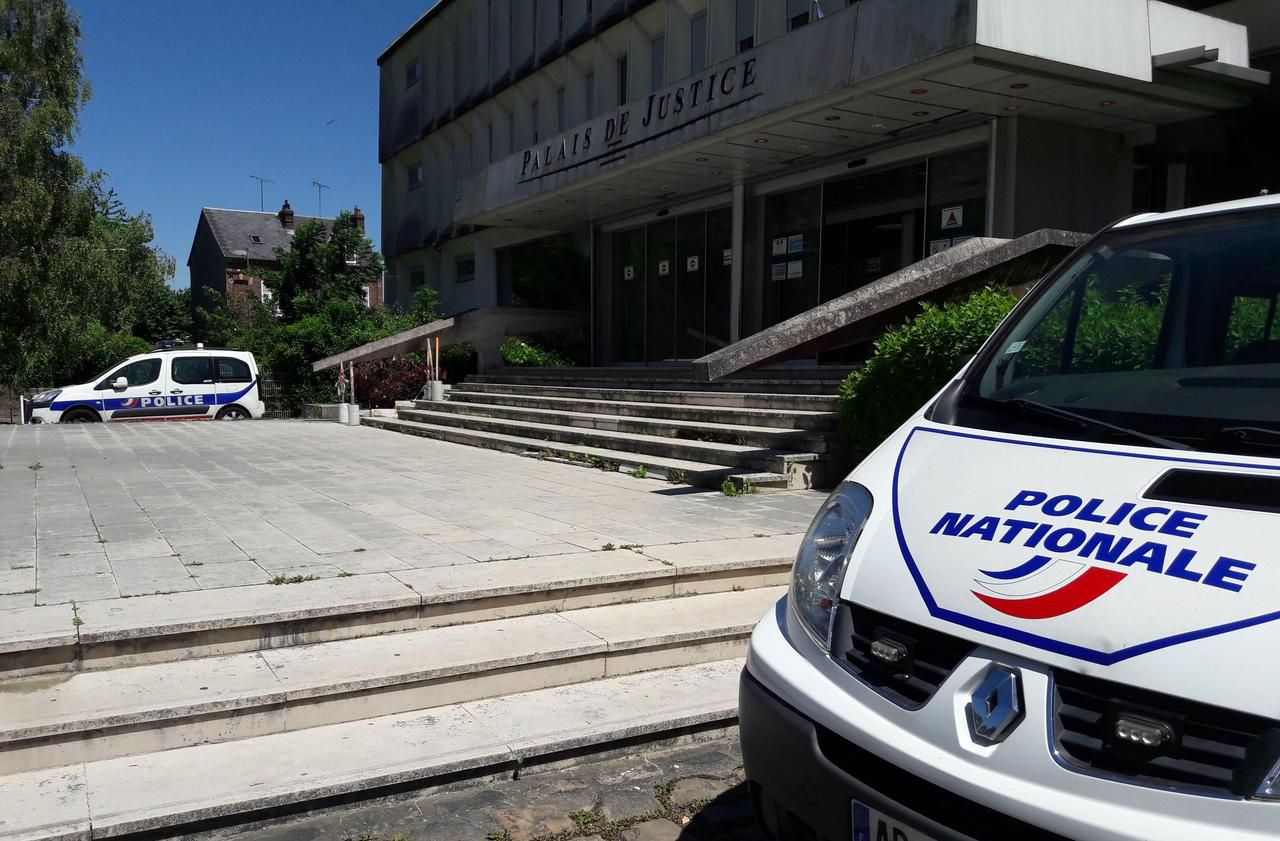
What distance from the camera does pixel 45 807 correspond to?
3.12 m

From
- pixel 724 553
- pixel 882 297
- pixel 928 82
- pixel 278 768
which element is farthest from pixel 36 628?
pixel 928 82

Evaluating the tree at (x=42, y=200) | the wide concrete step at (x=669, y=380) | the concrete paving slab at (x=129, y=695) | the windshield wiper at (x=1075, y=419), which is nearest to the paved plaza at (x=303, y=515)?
the concrete paving slab at (x=129, y=695)

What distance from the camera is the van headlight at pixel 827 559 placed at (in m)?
2.35

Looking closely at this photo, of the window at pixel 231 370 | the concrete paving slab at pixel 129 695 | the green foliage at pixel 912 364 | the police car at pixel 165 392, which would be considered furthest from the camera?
the window at pixel 231 370

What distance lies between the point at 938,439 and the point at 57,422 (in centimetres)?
2075

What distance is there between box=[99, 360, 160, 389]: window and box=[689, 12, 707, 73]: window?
498 inches

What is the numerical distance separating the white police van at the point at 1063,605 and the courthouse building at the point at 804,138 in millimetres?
7729

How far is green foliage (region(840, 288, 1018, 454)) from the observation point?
24.8ft

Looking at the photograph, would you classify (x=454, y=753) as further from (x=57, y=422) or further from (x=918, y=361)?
(x=57, y=422)

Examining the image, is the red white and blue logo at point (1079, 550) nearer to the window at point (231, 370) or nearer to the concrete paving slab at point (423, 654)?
the concrete paving slab at point (423, 654)

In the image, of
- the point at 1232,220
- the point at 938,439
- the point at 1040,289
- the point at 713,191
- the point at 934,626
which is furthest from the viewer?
the point at 713,191

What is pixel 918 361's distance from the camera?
7.82 m

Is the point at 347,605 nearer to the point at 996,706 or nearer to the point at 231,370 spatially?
the point at 996,706

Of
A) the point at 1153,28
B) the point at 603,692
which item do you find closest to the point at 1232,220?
the point at 603,692
